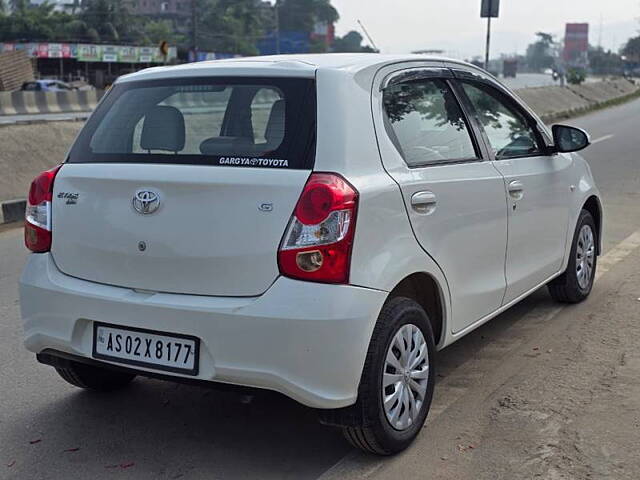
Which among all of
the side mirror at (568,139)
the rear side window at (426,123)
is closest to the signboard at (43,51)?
the side mirror at (568,139)

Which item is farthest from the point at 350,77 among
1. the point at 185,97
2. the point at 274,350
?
the point at 274,350

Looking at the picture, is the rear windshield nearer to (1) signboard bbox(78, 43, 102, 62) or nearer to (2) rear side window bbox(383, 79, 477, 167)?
(2) rear side window bbox(383, 79, 477, 167)

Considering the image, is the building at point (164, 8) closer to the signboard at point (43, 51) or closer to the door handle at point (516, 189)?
the signboard at point (43, 51)

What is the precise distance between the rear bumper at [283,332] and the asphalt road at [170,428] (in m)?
0.21

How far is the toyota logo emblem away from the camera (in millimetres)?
3525

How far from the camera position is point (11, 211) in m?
10.1

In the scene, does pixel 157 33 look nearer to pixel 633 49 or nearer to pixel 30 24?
pixel 30 24

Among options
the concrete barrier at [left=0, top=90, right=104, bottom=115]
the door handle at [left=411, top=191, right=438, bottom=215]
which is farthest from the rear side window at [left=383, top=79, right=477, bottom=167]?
the concrete barrier at [left=0, top=90, right=104, bottom=115]

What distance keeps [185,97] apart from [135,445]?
1.57 metres

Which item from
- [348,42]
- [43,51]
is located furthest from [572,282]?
[348,42]

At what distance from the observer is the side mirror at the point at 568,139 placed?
5.34 metres

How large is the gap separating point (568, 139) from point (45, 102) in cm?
3065

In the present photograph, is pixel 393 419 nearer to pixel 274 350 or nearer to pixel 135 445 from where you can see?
pixel 274 350

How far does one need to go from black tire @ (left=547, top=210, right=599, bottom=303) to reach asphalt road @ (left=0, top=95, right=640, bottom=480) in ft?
1.92
